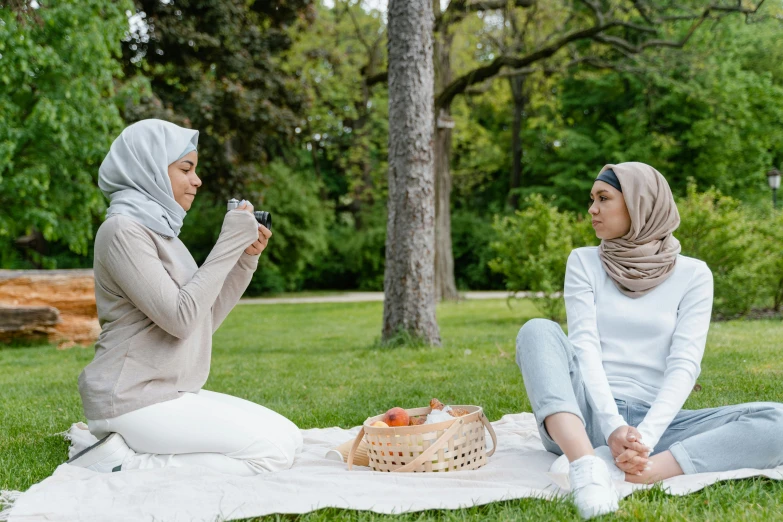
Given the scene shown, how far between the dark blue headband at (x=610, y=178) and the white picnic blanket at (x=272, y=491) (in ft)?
4.09

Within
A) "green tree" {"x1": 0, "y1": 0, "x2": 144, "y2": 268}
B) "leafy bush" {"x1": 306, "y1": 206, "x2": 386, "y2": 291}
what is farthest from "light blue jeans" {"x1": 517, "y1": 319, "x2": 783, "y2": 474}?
"leafy bush" {"x1": 306, "y1": 206, "x2": 386, "y2": 291}

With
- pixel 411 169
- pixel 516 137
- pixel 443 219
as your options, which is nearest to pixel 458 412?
pixel 411 169

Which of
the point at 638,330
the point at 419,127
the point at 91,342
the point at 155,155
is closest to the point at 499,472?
the point at 638,330

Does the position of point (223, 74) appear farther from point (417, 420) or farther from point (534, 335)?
point (534, 335)

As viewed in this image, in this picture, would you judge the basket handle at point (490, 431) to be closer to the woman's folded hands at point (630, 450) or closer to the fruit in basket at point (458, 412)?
the fruit in basket at point (458, 412)

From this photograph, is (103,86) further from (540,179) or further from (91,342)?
(540,179)

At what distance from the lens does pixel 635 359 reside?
3096 millimetres

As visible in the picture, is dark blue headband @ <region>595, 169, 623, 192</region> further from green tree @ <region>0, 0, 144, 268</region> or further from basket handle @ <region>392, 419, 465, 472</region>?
green tree @ <region>0, 0, 144, 268</region>

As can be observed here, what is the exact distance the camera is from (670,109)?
77.6ft

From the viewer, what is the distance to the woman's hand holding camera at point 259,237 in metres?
3.36

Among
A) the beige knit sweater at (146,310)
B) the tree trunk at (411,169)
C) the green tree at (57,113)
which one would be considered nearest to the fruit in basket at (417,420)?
the beige knit sweater at (146,310)

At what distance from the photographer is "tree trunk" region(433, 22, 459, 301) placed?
16.6m

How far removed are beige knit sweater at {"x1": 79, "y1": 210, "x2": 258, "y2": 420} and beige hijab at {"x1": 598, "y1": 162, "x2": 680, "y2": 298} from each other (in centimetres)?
167

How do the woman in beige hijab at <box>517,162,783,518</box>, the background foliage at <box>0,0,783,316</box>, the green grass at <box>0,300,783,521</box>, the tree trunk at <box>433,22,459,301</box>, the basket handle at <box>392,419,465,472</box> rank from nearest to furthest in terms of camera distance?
the green grass at <box>0,300,783,521</box> → the woman in beige hijab at <box>517,162,783,518</box> → the basket handle at <box>392,419,465,472</box> → the background foliage at <box>0,0,783,316</box> → the tree trunk at <box>433,22,459,301</box>
